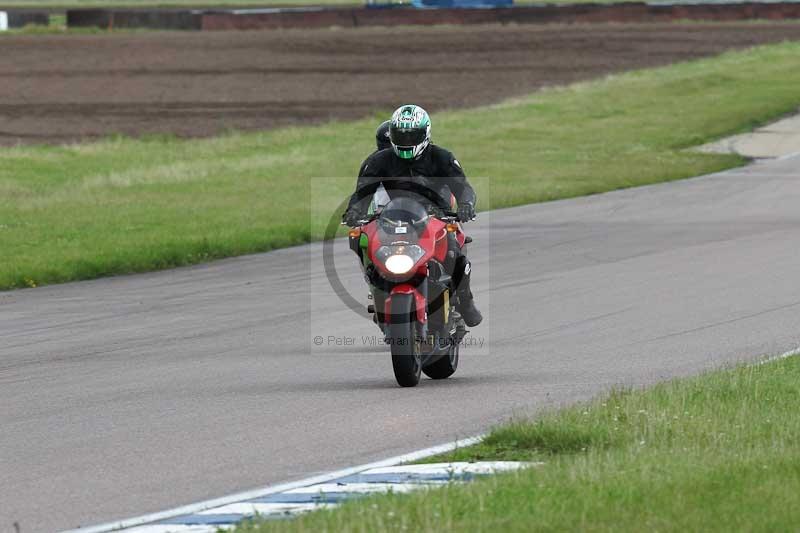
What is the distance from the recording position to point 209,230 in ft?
70.5

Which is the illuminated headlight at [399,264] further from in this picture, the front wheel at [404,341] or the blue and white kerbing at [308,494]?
the blue and white kerbing at [308,494]

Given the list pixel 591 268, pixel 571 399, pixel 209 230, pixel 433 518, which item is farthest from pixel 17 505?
pixel 209 230

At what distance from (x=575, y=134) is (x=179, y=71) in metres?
17.3

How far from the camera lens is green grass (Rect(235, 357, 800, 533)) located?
6258 mm

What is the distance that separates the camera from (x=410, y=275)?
1009cm

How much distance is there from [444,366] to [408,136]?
1668 millimetres

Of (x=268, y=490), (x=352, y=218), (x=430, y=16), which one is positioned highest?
(x=430, y=16)

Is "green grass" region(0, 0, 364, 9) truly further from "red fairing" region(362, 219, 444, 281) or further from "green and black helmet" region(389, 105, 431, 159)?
"red fairing" region(362, 219, 444, 281)

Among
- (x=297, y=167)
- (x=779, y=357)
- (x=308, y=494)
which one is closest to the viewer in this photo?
(x=308, y=494)

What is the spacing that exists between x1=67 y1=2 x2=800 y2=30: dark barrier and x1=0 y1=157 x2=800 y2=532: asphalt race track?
4824cm

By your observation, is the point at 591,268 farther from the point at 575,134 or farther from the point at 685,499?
the point at 575,134

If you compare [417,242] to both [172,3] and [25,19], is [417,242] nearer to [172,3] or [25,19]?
[25,19]

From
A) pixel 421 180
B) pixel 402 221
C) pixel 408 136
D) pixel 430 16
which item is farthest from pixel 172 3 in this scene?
pixel 402 221

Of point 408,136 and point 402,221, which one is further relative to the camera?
point 408,136
